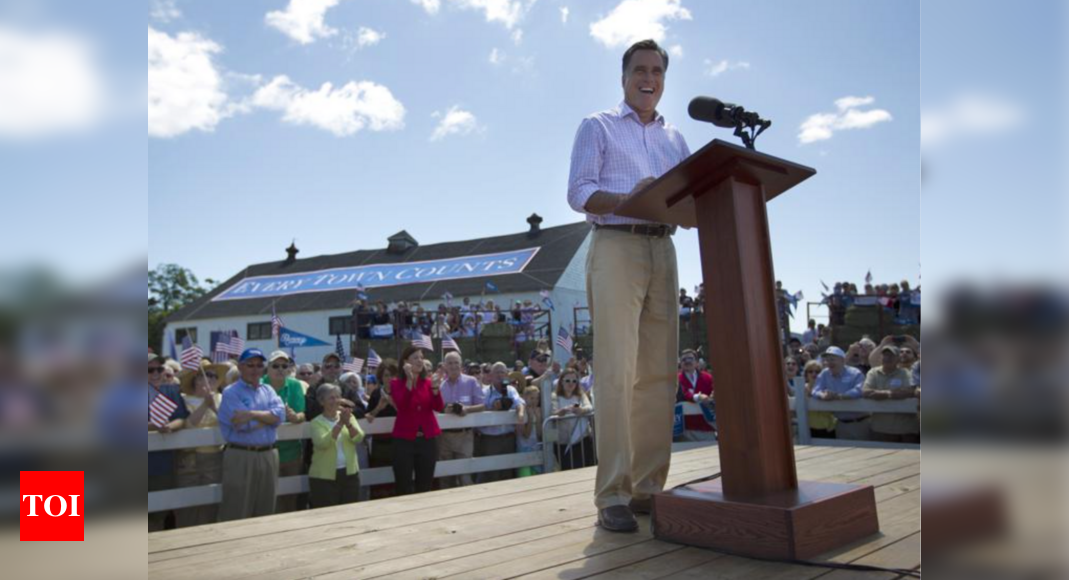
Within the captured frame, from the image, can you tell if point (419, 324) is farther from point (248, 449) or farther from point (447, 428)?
point (248, 449)

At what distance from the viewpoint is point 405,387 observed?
226 inches

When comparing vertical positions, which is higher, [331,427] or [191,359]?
[191,359]

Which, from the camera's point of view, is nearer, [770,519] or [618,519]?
[770,519]

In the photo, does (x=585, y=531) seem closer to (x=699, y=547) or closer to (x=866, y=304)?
(x=699, y=547)

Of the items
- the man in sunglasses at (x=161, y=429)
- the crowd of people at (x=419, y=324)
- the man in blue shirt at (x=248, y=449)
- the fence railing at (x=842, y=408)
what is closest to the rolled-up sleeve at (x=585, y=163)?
the man in sunglasses at (x=161, y=429)

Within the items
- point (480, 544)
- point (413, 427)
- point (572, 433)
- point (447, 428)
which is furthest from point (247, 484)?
point (572, 433)

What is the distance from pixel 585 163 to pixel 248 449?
10.8ft

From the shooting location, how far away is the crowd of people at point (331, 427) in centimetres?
466

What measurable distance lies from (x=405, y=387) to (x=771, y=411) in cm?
412

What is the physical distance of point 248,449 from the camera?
4660mm

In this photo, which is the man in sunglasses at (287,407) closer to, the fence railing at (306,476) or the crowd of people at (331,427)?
the crowd of people at (331,427)

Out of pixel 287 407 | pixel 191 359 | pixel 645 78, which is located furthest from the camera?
pixel 191 359

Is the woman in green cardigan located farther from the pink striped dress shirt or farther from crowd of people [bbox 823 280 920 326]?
crowd of people [bbox 823 280 920 326]

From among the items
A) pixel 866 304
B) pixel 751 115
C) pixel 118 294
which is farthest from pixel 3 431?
pixel 866 304
